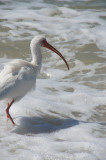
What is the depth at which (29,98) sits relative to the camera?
Result: 664 cm

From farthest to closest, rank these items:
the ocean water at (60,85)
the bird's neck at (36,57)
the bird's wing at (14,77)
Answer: the bird's neck at (36,57), the bird's wing at (14,77), the ocean water at (60,85)

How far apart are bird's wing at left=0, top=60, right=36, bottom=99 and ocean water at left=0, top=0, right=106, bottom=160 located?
59 centimetres

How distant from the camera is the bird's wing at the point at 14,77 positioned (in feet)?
17.5

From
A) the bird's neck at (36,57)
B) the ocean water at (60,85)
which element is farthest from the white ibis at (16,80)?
the ocean water at (60,85)

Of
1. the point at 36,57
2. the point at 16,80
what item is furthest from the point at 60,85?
the point at 16,80

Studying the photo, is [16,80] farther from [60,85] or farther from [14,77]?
[60,85]

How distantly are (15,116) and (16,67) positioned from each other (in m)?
0.87

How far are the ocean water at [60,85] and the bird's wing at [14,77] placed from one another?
1.93ft

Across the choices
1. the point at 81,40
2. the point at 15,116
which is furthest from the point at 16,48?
the point at 15,116

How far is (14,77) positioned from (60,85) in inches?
81.2

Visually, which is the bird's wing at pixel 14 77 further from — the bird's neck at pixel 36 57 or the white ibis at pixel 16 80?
the bird's neck at pixel 36 57

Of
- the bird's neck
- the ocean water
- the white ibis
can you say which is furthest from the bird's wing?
the ocean water

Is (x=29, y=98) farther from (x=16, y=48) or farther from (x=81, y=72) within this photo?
(x=16, y=48)

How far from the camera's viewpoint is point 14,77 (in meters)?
5.44
